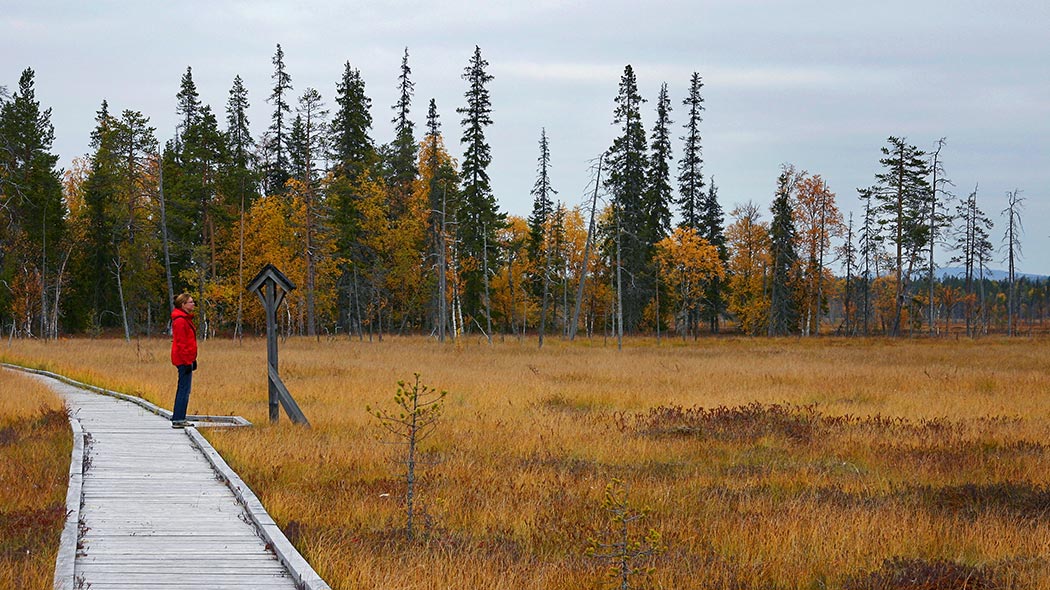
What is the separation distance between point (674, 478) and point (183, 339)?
7.30m

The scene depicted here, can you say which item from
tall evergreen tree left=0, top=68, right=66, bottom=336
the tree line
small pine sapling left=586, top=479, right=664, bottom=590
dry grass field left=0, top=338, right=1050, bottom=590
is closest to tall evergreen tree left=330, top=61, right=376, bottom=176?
the tree line

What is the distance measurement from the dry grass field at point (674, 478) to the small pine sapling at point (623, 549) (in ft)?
0.45

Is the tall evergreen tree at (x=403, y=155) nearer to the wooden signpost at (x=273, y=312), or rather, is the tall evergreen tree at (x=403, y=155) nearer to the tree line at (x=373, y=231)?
the tree line at (x=373, y=231)

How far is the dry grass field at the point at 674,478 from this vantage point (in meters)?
6.86

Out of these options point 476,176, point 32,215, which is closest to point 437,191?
point 476,176

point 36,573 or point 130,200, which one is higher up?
point 130,200

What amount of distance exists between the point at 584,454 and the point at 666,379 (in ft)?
38.8

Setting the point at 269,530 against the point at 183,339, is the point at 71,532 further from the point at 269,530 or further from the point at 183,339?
the point at 183,339

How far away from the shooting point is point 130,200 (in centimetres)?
4697

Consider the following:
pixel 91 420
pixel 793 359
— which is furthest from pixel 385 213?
pixel 91 420

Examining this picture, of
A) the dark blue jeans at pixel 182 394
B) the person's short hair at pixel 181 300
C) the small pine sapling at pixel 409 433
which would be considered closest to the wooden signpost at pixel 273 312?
the person's short hair at pixel 181 300

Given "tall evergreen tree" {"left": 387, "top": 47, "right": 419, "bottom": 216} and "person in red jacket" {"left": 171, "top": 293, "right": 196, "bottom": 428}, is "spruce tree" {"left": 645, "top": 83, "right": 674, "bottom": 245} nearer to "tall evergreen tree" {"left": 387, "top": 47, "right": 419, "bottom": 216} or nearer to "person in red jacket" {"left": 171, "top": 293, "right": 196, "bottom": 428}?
"tall evergreen tree" {"left": 387, "top": 47, "right": 419, "bottom": 216}

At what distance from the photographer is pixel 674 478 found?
10.4m

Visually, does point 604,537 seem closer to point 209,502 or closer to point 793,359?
point 209,502
